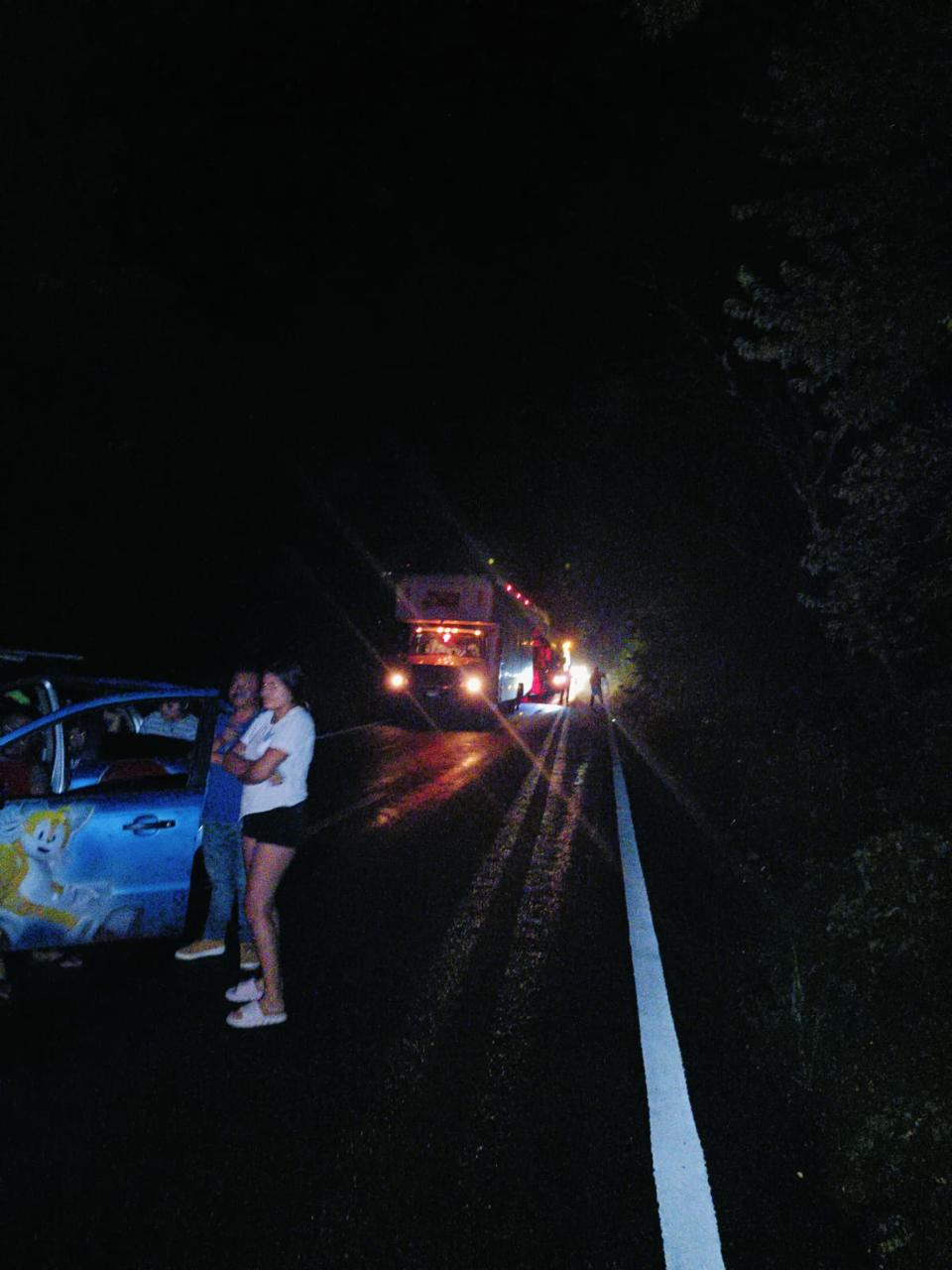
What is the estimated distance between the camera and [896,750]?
8594mm

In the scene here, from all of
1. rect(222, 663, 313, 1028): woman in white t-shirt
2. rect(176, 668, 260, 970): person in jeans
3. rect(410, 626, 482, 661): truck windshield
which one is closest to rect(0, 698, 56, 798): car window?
rect(176, 668, 260, 970): person in jeans

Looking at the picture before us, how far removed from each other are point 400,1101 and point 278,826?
1.41 meters

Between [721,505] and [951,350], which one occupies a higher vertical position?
[721,505]

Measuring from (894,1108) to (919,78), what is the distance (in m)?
6.18

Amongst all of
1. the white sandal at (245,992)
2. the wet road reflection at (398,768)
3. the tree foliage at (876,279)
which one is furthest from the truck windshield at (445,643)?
the white sandal at (245,992)

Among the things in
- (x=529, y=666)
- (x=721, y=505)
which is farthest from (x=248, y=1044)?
(x=529, y=666)

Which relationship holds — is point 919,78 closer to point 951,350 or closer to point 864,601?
point 951,350

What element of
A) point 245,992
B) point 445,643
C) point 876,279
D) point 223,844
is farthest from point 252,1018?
point 445,643

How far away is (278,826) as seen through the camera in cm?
427

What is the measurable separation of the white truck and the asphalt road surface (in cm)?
1577

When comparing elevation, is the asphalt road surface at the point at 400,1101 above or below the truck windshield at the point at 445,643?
below

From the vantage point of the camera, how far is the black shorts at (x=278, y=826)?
14.0 feet

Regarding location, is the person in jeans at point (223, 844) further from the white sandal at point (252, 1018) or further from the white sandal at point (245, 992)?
the white sandal at point (252, 1018)

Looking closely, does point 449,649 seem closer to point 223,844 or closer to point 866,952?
point 223,844
